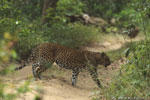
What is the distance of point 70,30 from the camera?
12625 millimetres

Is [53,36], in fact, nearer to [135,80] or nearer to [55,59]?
[55,59]

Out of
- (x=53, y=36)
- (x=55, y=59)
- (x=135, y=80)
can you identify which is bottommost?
(x=53, y=36)

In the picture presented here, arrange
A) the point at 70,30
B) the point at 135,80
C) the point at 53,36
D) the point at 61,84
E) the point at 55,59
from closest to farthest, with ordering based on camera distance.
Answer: the point at 135,80 → the point at 61,84 → the point at 55,59 → the point at 53,36 → the point at 70,30

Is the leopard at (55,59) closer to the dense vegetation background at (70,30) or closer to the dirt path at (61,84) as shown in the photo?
the dirt path at (61,84)

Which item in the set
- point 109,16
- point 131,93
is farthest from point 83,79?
point 109,16

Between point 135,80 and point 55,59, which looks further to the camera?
point 55,59

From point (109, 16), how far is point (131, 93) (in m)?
16.9

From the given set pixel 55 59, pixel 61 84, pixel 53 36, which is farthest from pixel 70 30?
pixel 61 84

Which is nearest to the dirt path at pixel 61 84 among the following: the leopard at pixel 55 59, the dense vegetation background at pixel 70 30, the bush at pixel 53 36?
the leopard at pixel 55 59

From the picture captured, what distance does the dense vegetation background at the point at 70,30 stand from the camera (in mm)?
4969

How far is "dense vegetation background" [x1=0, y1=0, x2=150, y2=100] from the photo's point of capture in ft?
16.3

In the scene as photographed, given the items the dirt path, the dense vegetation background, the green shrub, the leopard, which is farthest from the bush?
the green shrub

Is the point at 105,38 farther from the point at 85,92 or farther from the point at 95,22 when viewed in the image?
the point at 85,92

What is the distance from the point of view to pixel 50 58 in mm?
8156
